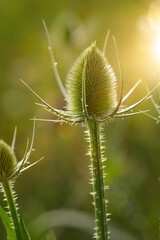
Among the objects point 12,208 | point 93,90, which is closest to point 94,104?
point 93,90

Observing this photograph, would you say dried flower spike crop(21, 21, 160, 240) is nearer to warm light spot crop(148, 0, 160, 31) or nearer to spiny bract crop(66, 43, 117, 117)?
spiny bract crop(66, 43, 117, 117)

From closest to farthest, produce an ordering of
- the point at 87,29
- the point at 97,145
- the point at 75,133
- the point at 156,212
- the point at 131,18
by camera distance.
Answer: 1. the point at 97,145
2. the point at 156,212
3. the point at 87,29
4. the point at 75,133
5. the point at 131,18

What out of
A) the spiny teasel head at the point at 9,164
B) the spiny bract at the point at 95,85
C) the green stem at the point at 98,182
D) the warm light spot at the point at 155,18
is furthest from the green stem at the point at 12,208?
the warm light spot at the point at 155,18

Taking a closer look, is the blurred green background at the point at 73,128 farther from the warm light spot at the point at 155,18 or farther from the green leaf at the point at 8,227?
the green leaf at the point at 8,227

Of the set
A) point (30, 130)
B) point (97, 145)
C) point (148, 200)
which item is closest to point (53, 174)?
point (30, 130)

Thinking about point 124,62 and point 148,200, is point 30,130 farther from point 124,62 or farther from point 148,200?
point 148,200

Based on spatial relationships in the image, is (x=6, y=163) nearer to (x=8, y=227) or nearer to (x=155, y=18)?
(x=8, y=227)

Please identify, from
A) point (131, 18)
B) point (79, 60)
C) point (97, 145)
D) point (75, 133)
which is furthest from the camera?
point (131, 18)
